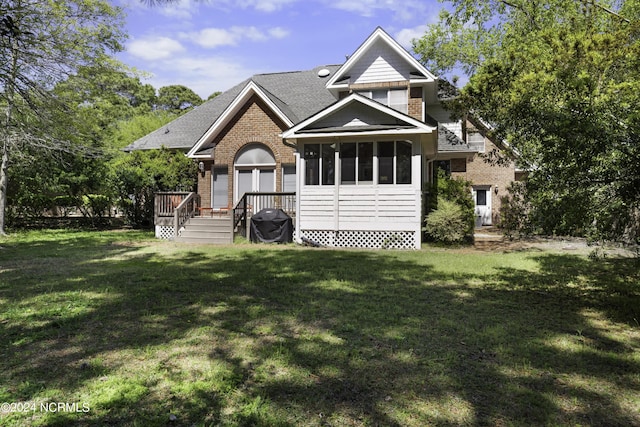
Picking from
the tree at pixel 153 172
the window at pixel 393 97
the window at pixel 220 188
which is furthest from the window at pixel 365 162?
the tree at pixel 153 172

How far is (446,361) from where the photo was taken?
3.87 m

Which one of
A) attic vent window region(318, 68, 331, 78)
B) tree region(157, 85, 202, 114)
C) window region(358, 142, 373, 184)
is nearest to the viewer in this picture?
window region(358, 142, 373, 184)

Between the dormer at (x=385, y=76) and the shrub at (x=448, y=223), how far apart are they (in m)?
4.17

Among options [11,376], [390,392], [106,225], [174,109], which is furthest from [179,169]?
[174,109]

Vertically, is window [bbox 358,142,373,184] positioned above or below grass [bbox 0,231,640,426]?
above

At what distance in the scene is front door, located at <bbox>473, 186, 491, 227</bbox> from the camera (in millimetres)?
22891

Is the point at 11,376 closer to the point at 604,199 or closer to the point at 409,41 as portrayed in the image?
the point at 604,199

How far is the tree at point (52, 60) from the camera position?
12133 millimetres

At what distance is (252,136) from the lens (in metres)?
16.6

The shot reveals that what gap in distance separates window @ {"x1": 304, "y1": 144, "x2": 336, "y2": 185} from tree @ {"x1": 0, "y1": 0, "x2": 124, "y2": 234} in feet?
26.3

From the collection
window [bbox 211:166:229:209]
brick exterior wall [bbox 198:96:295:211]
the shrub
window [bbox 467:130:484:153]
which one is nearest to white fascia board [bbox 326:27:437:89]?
brick exterior wall [bbox 198:96:295:211]

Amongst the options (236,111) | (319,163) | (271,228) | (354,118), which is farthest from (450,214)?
(236,111)

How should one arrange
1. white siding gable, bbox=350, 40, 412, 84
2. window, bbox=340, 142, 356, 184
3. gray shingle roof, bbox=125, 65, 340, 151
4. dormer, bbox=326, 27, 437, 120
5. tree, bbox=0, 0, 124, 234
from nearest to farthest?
tree, bbox=0, 0, 124, 234 < window, bbox=340, 142, 356, 184 < dormer, bbox=326, 27, 437, 120 < white siding gable, bbox=350, 40, 412, 84 < gray shingle roof, bbox=125, 65, 340, 151

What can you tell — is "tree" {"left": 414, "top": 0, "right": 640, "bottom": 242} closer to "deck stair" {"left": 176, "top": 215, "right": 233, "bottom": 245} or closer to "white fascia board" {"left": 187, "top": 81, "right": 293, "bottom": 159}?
"white fascia board" {"left": 187, "top": 81, "right": 293, "bottom": 159}
